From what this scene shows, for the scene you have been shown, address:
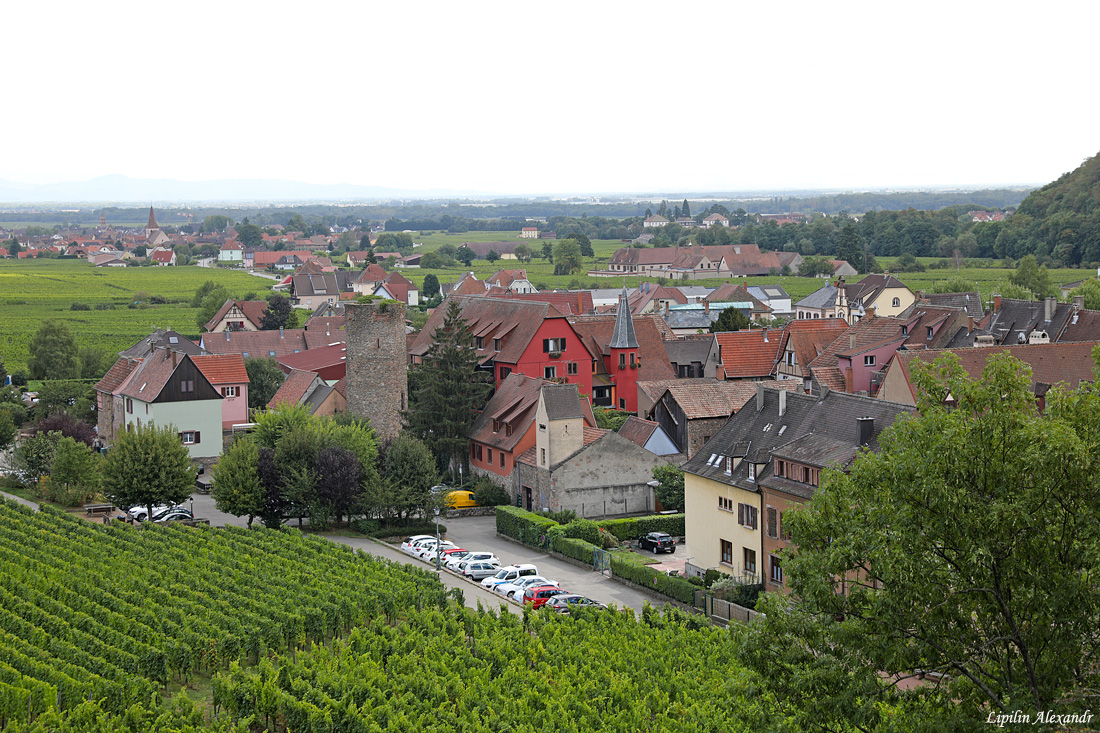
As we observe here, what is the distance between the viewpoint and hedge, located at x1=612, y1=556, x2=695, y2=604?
1786 inches

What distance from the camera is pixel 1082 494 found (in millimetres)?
18781

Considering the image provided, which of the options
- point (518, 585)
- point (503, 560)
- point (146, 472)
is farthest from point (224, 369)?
point (518, 585)

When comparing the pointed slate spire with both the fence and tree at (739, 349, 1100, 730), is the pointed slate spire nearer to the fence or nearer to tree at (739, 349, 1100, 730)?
the fence

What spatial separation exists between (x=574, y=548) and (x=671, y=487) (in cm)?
733

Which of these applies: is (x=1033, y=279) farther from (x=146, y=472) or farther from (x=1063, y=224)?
(x=146, y=472)

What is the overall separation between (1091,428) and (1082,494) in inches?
53.5

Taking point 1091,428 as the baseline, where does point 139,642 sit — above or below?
below

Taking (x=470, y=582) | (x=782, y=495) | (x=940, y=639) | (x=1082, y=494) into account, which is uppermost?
(x=1082, y=494)

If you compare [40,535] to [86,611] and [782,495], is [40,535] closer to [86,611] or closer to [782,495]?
[86,611]

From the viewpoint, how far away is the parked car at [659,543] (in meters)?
52.7

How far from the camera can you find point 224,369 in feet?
259

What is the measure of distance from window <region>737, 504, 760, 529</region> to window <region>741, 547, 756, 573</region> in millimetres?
1033

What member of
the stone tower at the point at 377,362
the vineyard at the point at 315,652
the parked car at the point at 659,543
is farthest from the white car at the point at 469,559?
the stone tower at the point at 377,362

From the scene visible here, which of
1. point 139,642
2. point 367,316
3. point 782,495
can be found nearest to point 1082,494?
point 782,495
